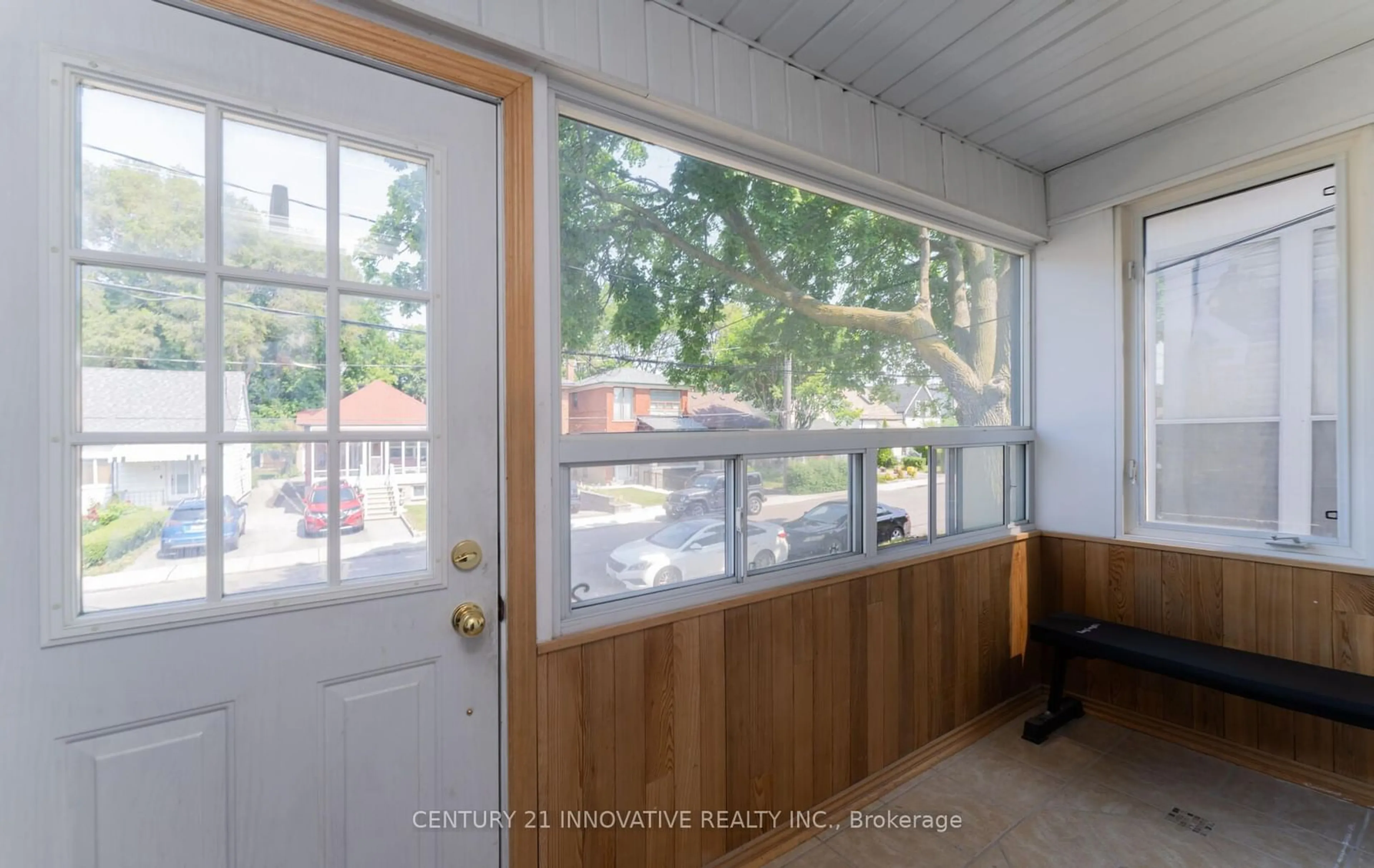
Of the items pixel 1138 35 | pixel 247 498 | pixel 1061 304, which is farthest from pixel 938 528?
pixel 247 498

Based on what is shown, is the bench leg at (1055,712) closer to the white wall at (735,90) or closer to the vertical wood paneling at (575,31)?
the white wall at (735,90)

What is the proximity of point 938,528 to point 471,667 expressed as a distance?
1.92 meters

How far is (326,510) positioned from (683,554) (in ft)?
3.01

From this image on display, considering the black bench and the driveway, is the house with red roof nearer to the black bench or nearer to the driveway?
the driveway

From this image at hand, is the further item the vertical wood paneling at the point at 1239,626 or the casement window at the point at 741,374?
the vertical wood paneling at the point at 1239,626

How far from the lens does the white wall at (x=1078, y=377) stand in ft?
8.14

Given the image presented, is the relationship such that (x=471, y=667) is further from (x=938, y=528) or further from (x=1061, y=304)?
(x=1061, y=304)

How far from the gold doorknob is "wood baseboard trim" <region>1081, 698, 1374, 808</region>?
9.12 ft

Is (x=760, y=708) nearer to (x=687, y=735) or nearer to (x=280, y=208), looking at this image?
(x=687, y=735)

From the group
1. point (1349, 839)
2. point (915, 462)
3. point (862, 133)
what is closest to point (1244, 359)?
point (915, 462)

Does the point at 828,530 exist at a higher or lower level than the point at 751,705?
higher

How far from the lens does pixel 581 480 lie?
146 centimetres

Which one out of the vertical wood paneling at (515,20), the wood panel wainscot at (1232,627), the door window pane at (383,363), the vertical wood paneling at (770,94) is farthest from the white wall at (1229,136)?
the door window pane at (383,363)

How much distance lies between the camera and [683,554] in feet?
5.37
